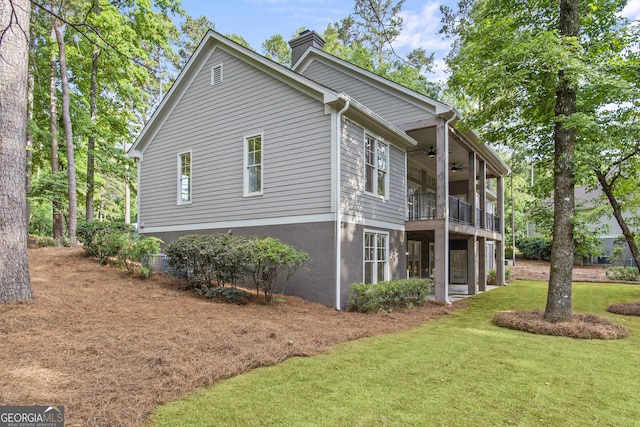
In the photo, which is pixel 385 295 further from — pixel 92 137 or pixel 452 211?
pixel 92 137

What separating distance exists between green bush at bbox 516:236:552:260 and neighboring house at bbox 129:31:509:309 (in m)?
20.3

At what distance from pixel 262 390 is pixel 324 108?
270 inches

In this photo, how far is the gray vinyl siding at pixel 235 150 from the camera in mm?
9320

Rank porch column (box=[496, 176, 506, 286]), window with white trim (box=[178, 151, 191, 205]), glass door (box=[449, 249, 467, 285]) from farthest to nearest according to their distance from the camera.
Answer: glass door (box=[449, 249, 467, 285])
porch column (box=[496, 176, 506, 286])
window with white trim (box=[178, 151, 191, 205])

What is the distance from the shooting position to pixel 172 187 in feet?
40.0

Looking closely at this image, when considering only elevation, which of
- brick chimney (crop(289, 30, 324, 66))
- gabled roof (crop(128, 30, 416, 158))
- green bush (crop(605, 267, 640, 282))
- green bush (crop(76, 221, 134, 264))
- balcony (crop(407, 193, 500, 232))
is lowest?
green bush (crop(605, 267, 640, 282))

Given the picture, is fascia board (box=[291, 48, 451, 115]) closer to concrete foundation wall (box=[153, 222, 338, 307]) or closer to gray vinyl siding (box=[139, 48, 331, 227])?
gray vinyl siding (box=[139, 48, 331, 227])

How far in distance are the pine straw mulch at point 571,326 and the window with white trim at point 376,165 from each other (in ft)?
14.8

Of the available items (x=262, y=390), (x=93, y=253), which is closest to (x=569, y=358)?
(x=262, y=390)

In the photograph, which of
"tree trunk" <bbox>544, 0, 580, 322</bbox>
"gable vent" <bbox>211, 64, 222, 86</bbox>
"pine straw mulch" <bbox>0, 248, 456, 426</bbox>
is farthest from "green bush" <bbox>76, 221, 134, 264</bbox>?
"tree trunk" <bbox>544, 0, 580, 322</bbox>

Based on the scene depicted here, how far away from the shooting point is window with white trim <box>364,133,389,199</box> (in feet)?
33.6

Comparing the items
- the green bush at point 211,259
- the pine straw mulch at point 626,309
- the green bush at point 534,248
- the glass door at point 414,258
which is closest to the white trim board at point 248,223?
the green bush at point 211,259

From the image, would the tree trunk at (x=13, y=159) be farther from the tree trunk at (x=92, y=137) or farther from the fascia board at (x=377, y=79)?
the tree trunk at (x=92, y=137)

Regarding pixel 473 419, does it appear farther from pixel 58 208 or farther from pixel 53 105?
pixel 53 105
